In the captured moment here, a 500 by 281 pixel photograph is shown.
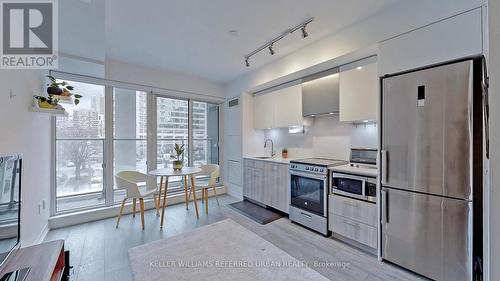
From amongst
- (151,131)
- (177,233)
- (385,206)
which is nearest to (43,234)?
(177,233)

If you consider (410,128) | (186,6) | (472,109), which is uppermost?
(186,6)

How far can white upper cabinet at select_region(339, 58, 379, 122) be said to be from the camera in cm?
258

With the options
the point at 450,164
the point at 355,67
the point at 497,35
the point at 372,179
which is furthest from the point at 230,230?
the point at 497,35

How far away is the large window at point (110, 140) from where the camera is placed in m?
3.43

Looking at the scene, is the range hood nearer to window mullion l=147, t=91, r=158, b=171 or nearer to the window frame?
the window frame

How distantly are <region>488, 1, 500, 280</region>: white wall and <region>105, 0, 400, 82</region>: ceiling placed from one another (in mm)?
1876

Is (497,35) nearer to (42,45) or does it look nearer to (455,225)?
(455,225)

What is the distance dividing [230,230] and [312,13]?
3.00 metres

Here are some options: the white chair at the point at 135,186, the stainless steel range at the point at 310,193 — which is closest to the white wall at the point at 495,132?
the stainless steel range at the point at 310,193

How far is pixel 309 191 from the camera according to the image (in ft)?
10.2

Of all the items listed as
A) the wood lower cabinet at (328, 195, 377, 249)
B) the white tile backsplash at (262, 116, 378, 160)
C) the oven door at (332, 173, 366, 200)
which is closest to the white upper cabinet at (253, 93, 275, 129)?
the white tile backsplash at (262, 116, 378, 160)

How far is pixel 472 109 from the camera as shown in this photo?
1701mm

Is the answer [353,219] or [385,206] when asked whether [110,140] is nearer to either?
[353,219]
